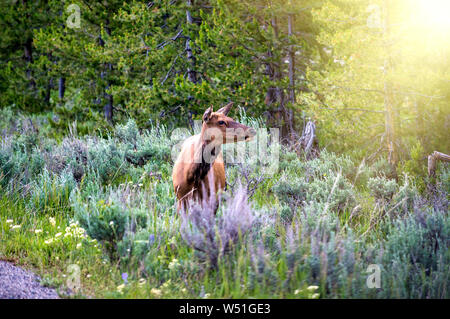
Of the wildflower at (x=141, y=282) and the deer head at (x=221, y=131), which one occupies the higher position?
the deer head at (x=221, y=131)

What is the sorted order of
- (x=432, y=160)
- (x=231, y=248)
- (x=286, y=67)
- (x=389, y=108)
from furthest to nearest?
(x=286, y=67) < (x=389, y=108) < (x=432, y=160) < (x=231, y=248)

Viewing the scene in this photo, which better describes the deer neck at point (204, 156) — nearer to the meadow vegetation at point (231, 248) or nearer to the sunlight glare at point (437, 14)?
the meadow vegetation at point (231, 248)

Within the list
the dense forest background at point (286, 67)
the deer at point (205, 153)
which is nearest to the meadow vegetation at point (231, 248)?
the deer at point (205, 153)

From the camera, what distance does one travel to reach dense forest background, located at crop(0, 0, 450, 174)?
7801 mm

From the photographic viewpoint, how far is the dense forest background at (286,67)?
780 cm

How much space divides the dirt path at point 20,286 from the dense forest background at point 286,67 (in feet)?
19.9

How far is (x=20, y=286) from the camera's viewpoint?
369 centimetres

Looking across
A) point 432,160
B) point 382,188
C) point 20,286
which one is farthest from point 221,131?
point 432,160

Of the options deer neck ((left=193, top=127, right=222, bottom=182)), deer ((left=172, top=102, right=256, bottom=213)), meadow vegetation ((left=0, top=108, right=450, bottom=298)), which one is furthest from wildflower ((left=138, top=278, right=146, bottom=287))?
deer neck ((left=193, top=127, right=222, bottom=182))

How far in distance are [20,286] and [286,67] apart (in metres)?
9.47

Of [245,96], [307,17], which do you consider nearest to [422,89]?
[245,96]

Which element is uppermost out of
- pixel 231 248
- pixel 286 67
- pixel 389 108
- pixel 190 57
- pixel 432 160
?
pixel 190 57

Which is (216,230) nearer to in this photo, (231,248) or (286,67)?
(231,248)
